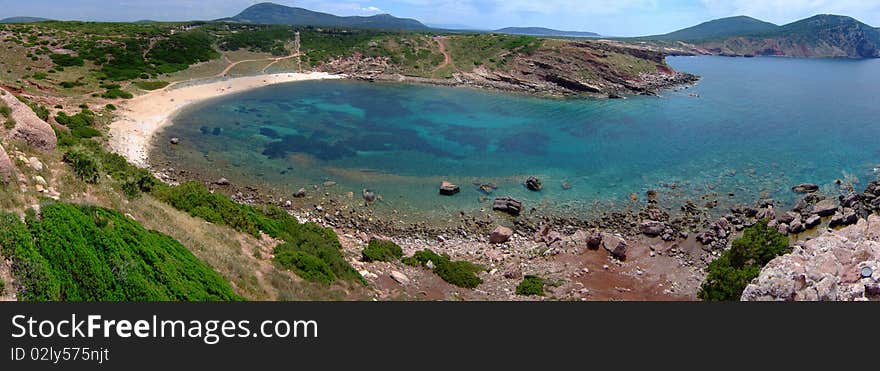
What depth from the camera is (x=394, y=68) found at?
89.2 meters

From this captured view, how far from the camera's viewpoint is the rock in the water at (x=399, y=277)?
65.3ft

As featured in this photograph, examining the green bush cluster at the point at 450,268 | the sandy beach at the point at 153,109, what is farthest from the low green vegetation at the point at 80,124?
the green bush cluster at the point at 450,268

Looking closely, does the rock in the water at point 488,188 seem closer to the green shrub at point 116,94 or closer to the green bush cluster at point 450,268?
the green bush cluster at point 450,268

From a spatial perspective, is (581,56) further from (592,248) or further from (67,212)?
(67,212)

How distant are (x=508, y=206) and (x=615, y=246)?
7.95 m

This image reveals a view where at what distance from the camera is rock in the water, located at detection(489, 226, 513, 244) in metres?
27.0

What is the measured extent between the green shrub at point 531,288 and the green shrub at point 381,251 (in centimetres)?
676

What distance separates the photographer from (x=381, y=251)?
→ 73.9 ft

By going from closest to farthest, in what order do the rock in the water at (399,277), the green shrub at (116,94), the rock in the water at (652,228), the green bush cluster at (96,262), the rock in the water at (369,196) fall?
the green bush cluster at (96,262) → the rock in the water at (399,277) → the rock in the water at (652,228) → the rock in the water at (369,196) → the green shrub at (116,94)

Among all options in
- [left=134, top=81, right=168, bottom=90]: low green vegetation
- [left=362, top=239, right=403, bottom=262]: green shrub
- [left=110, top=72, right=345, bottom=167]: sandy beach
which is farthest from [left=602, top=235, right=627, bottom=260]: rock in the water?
[left=134, top=81, right=168, bottom=90]: low green vegetation

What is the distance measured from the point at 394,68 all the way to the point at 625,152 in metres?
57.0

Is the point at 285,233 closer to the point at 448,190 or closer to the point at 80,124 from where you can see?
the point at 448,190

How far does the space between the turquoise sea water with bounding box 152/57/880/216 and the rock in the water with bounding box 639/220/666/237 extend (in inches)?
151

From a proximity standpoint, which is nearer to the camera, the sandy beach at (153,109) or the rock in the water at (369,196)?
the rock in the water at (369,196)
